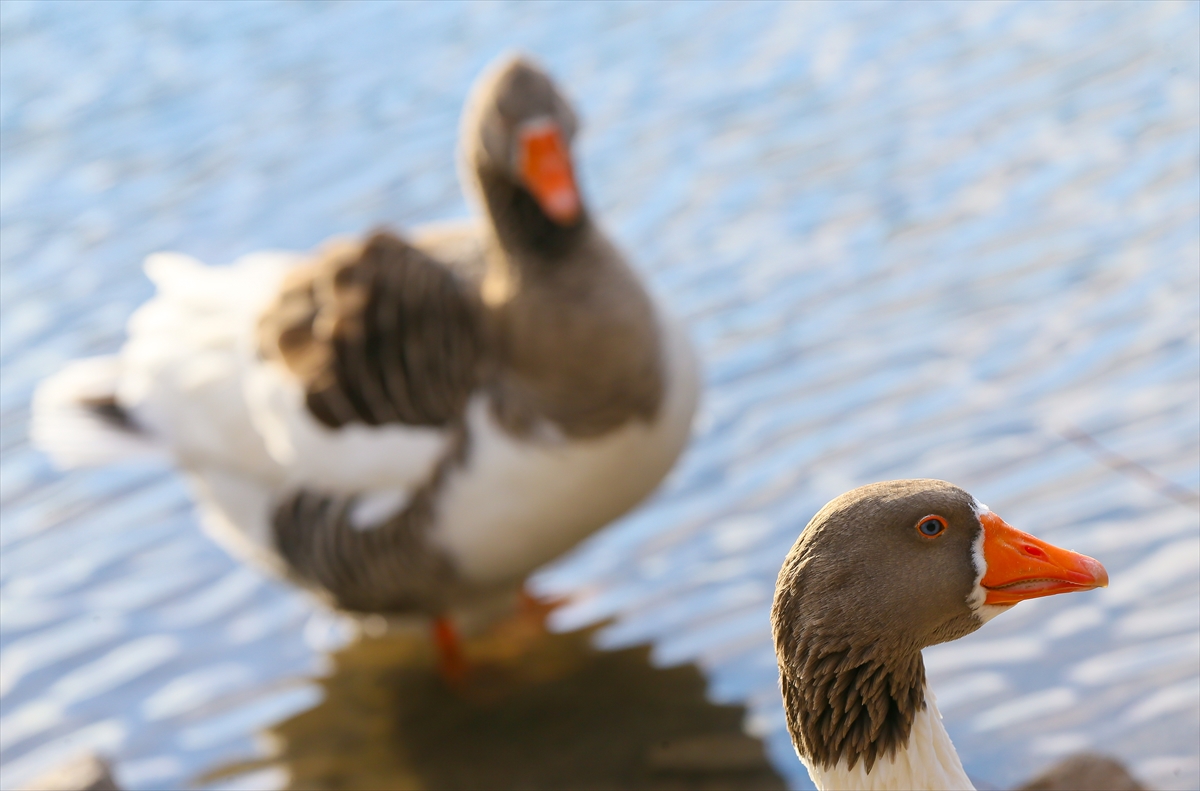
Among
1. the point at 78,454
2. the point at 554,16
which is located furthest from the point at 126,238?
the point at 554,16

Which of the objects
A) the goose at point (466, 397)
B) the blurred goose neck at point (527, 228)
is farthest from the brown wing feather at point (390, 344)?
the blurred goose neck at point (527, 228)

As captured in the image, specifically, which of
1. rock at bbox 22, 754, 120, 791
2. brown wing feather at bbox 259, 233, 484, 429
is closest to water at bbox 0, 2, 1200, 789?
rock at bbox 22, 754, 120, 791

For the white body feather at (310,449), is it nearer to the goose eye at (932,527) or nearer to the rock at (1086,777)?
the rock at (1086,777)

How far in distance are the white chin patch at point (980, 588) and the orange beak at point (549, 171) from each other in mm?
2470

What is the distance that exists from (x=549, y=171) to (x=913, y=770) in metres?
2.78

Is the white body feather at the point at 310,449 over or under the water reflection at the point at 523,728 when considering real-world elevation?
over

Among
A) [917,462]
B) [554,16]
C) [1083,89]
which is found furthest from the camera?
[554,16]

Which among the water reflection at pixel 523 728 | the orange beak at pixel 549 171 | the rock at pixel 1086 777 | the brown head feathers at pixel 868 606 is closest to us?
the brown head feathers at pixel 868 606

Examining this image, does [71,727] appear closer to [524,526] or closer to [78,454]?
[78,454]

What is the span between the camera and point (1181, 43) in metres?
7.91

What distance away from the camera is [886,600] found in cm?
277

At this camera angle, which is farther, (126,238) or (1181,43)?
(126,238)

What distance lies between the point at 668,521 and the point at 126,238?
4536 millimetres

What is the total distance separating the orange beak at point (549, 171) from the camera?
5.00 metres
